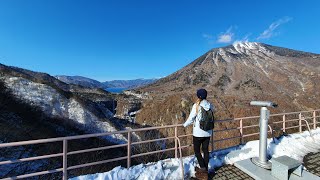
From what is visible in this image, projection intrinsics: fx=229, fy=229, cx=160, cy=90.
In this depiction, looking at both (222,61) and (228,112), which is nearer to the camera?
(228,112)

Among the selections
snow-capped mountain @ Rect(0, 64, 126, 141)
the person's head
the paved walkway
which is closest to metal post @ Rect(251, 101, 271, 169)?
the paved walkway

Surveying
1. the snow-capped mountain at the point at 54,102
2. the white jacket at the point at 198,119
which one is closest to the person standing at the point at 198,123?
the white jacket at the point at 198,119

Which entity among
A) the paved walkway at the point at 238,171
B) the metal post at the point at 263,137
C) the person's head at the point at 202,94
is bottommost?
the paved walkway at the point at 238,171

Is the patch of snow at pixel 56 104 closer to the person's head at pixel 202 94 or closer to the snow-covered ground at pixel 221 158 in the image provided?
the snow-covered ground at pixel 221 158

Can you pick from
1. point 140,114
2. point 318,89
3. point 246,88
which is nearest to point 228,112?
point 140,114

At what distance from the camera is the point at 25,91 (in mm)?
20859

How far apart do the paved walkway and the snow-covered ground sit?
21cm

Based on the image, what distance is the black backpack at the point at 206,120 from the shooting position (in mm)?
5297

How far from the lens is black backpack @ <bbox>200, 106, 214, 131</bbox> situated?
5.30 meters

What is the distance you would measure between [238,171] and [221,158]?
0.66m

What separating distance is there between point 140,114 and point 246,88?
5550 cm

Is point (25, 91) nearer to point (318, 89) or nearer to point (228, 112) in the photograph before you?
point (228, 112)

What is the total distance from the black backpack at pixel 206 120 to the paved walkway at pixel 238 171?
1422 mm

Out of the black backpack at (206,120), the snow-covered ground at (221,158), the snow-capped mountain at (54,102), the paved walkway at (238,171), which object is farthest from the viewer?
the snow-capped mountain at (54,102)
